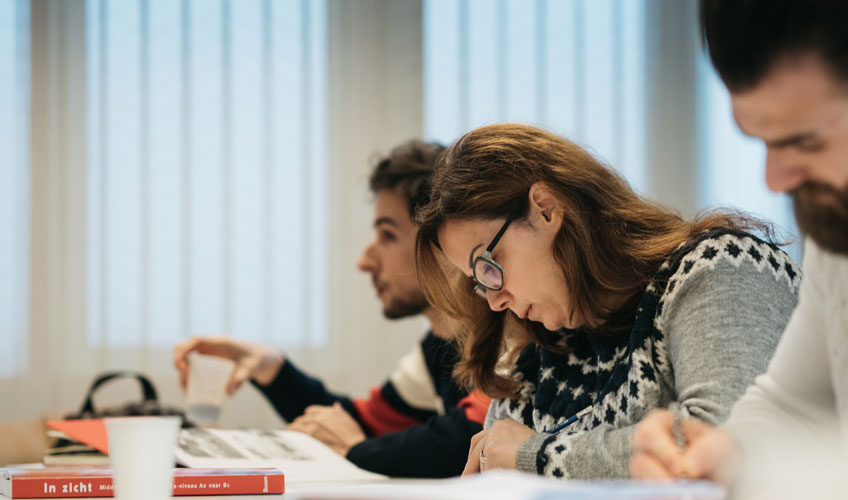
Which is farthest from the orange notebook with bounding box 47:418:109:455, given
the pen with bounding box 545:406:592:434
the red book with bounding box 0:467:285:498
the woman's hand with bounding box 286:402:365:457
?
the pen with bounding box 545:406:592:434

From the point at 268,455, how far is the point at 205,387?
2.20ft

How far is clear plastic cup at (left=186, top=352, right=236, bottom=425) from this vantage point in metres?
2.08

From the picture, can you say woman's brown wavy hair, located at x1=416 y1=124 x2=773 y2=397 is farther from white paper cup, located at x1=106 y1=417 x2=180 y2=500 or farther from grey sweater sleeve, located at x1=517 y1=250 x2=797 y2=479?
white paper cup, located at x1=106 y1=417 x2=180 y2=500

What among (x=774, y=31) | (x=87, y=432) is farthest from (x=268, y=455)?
(x=774, y=31)

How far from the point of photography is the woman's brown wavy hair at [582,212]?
1188 millimetres

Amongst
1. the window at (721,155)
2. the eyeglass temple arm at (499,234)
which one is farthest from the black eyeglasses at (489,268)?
the window at (721,155)

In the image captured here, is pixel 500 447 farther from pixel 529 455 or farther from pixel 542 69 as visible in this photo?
pixel 542 69

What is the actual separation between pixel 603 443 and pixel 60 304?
89.6 inches

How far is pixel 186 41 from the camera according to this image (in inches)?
117

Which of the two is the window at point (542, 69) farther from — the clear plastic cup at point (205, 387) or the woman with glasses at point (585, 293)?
the woman with glasses at point (585, 293)

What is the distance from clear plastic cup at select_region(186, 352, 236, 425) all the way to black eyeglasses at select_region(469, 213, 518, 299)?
→ 3.43 feet

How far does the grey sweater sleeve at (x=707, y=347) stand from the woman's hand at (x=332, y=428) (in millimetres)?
858

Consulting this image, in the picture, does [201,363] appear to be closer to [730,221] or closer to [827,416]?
[730,221]

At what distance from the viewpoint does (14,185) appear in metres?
2.85
